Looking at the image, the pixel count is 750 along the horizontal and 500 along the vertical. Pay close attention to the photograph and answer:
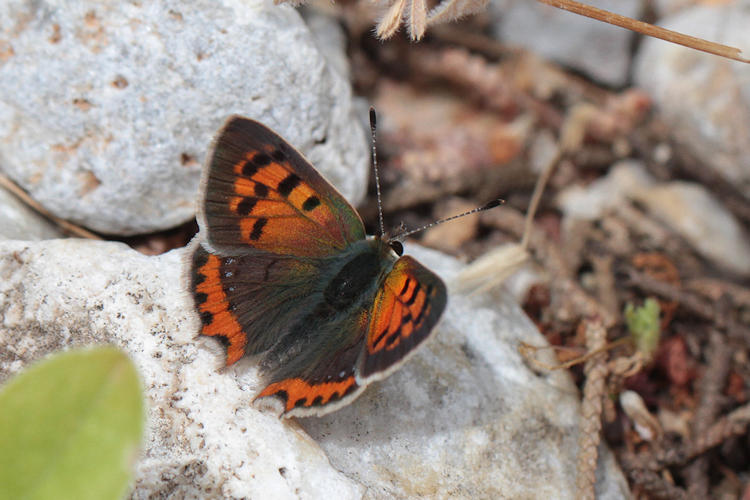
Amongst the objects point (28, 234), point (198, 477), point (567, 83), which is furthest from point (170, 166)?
point (567, 83)

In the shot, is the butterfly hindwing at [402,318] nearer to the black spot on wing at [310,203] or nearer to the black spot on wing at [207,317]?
the black spot on wing at [310,203]

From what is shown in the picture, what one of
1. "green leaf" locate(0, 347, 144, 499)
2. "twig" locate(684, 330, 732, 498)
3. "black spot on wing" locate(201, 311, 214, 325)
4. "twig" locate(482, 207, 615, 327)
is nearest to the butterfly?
"black spot on wing" locate(201, 311, 214, 325)

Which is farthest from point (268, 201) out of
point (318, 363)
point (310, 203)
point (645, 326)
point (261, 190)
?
point (645, 326)

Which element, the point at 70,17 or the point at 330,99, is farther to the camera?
the point at 330,99

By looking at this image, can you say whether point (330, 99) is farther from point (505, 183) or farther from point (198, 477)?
point (198, 477)

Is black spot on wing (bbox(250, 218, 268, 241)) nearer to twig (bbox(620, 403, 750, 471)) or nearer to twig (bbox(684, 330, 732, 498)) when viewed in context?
twig (bbox(620, 403, 750, 471))

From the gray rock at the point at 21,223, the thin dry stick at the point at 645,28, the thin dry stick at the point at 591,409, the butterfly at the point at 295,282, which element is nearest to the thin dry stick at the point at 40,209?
the gray rock at the point at 21,223
